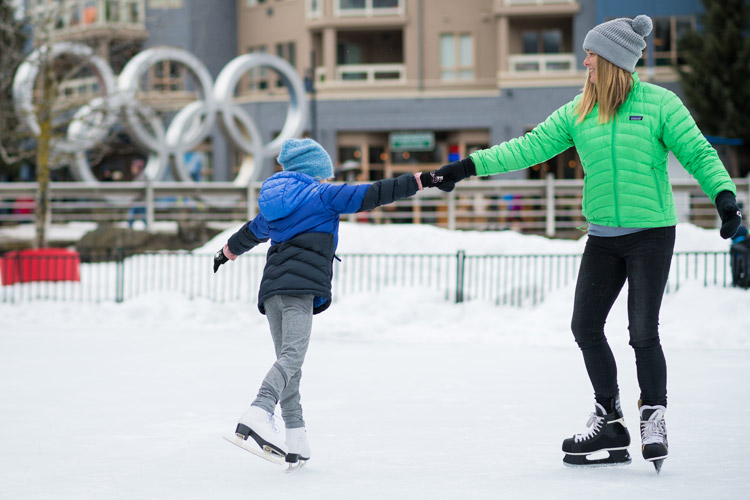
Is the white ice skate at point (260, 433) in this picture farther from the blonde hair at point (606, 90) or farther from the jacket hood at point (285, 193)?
the blonde hair at point (606, 90)

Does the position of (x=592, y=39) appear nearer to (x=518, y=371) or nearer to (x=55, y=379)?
(x=518, y=371)

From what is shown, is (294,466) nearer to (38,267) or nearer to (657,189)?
(657,189)

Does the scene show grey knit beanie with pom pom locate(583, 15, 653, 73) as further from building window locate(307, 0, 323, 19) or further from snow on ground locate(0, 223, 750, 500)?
building window locate(307, 0, 323, 19)

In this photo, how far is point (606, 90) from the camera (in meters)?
4.33

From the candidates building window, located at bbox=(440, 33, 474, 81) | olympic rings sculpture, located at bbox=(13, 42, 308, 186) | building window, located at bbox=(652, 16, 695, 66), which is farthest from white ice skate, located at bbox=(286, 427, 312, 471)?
building window, located at bbox=(440, 33, 474, 81)

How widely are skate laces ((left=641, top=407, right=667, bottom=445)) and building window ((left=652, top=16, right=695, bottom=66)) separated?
3214 centimetres

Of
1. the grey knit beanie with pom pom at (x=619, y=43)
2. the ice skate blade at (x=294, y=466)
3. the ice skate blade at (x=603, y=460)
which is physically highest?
the grey knit beanie with pom pom at (x=619, y=43)

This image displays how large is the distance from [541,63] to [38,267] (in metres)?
25.4

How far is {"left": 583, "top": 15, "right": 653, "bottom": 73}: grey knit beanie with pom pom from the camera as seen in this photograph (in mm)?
4352

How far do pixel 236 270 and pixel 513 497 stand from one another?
10425 mm

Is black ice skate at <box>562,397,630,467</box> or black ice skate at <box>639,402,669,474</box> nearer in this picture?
black ice skate at <box>639,402,669,474</box>

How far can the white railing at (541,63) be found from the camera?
117ft

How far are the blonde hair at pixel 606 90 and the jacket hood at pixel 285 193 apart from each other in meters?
1.26

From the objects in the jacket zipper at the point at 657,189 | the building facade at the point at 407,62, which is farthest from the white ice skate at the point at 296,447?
the building facade at the point at 407,62
